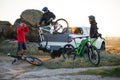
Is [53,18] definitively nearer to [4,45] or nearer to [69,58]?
[69,58]

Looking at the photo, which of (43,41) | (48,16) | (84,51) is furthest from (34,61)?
(48,16)

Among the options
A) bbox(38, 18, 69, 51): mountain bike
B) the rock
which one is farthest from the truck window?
the rock

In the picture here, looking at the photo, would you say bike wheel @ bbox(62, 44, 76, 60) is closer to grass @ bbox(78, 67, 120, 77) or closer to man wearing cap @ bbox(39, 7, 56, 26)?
man wearing cap @ bbox(39, 7, 56, 26)

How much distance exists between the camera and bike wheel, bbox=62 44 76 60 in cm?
1679

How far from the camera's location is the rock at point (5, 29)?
3061cm

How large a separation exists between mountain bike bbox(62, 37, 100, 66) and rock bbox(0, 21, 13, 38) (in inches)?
535

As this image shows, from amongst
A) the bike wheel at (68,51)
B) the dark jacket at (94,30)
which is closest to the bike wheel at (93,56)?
the dark jacket at (94,30)

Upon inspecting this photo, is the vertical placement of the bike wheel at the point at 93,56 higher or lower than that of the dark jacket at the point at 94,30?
lower

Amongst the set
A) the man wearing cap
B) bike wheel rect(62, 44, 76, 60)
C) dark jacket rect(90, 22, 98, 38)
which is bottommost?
bike wheel rect(62, 44, 76, 60)

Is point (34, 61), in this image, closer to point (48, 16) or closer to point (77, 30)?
point (48, 16)

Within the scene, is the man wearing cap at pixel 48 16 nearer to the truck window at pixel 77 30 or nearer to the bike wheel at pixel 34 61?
the truck window at pixel 77 30

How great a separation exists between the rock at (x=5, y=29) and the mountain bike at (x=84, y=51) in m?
13.6

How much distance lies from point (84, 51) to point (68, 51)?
5.04 ft

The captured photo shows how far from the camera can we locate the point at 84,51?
15.6 meters
